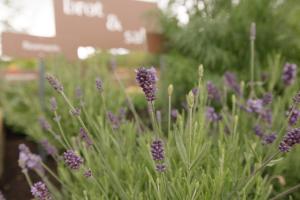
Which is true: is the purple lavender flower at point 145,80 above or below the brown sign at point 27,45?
below

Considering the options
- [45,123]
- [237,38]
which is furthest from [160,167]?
[237,38]

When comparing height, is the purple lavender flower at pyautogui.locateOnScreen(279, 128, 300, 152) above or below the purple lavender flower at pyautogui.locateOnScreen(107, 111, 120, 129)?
above

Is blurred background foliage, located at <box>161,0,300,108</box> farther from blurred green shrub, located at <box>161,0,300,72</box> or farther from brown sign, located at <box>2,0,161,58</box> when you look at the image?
brown sign, located at <box>2,0,161,58</box>

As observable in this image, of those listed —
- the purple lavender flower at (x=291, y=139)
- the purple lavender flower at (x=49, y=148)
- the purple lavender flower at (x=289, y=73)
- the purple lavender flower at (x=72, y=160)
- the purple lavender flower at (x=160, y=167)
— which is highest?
the purple lavender flower at (x=289, y=73)

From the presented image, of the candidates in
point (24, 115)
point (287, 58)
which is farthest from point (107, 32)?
point (287, 58)

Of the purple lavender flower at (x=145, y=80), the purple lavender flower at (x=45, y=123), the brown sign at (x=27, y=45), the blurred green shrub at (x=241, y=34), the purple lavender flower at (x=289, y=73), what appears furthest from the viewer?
the blurred green shrub at (x=241, y=34)

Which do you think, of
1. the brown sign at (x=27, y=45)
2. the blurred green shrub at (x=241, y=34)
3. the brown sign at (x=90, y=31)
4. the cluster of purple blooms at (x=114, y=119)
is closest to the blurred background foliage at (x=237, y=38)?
the blurred green shrub at (x=241, y=34)

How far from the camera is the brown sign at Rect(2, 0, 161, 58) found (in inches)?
105

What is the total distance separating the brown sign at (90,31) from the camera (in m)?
2.68

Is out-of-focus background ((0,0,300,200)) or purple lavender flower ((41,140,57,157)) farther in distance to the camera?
out-of-focus background ((0,0,300,200))

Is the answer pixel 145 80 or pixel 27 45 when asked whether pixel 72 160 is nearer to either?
pixel 145 80

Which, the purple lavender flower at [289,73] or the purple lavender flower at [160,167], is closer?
the purple lavender flower at [160,167]

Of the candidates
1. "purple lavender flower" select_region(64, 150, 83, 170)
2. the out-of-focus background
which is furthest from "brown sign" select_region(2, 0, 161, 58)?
"purple lavender flower" select_region(64, 150, 83, 170)

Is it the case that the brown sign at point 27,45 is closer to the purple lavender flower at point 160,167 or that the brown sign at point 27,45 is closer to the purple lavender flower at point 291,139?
the purple lavender flower at point 160,167
